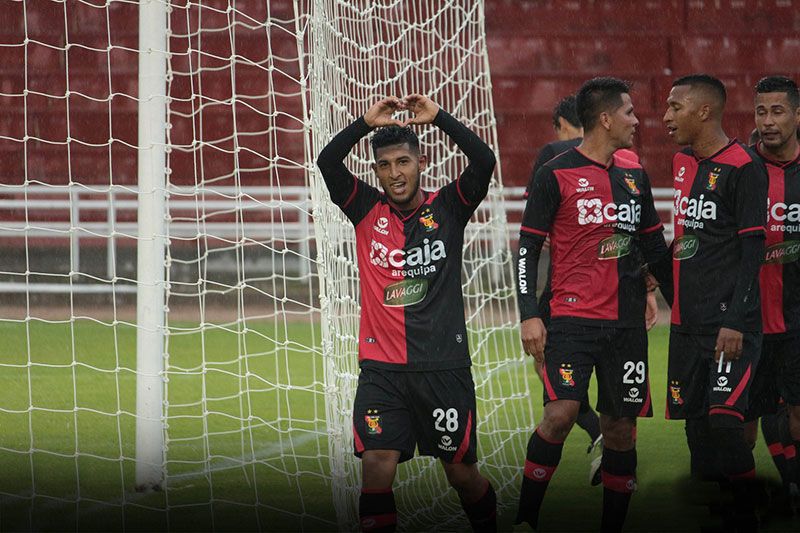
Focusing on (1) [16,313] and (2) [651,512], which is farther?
(1) [16,313]

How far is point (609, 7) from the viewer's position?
13734 millimetres

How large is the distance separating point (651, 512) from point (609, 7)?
9862 mm

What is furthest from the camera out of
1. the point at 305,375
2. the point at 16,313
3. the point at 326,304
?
the point at 16,313

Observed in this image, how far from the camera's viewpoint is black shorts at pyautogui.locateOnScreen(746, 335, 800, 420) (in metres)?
4.73

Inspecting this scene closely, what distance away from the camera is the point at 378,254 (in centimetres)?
413

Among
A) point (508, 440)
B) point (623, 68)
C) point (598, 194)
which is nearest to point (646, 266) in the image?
point (598, 194)

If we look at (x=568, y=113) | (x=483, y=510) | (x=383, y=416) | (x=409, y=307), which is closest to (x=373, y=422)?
(x=383, y=416)

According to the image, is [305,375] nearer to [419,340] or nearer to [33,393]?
[33,393]

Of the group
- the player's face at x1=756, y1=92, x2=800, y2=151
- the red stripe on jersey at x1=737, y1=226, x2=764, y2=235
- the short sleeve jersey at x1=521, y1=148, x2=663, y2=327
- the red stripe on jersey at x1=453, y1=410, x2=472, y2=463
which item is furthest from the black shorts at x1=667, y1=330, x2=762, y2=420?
the red stripe on jersey at x1=453, y1=410, x2=472, y2=463

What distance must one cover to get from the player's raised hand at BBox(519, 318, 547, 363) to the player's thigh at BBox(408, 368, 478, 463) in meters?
0.37

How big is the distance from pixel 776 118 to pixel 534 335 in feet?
4.65

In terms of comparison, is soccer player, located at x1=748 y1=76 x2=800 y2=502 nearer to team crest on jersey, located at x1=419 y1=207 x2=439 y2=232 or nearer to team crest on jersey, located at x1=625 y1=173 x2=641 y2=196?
team crest on jersey, located at x1=625 y1=173 x2=641 y2=196

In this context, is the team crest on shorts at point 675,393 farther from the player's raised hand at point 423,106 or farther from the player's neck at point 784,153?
the player's raised hand at point 423,106

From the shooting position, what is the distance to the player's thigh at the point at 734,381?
171 inches
